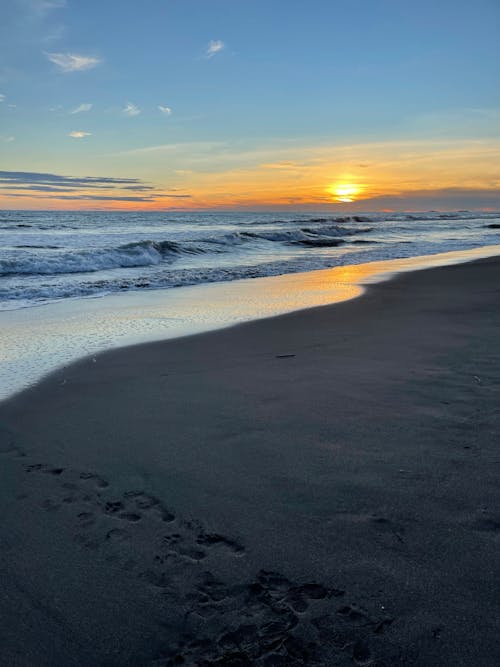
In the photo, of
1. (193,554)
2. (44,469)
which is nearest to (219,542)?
(193,554)

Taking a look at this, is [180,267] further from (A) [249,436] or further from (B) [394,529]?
(B) [394,529]

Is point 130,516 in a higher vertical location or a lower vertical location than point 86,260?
lower

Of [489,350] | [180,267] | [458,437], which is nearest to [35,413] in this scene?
[458,437]

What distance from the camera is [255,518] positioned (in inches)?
94.8

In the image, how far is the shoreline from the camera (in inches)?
212

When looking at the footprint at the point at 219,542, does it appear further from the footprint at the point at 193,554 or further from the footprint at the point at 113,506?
the footprint at the point at 113,506

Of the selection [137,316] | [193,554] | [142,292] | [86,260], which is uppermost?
[86,260]

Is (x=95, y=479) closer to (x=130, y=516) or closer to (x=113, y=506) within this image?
(x=113, y=506)

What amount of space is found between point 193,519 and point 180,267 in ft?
47.0

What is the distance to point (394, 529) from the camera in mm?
2273

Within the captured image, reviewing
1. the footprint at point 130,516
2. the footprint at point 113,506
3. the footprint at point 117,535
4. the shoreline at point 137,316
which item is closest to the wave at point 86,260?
the shoreline at point 137,316

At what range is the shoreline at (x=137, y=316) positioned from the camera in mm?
5391

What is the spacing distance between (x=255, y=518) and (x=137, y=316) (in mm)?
5771

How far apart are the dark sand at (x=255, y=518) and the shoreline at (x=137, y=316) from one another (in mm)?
897
